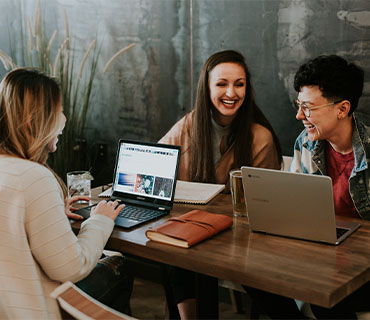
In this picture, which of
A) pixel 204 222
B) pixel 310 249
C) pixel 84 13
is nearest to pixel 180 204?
pixel 204 222

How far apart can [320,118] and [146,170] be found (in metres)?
0.71

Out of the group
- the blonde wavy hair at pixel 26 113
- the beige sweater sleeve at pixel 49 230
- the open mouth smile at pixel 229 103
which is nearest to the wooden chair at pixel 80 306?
the beige sweater sleeve at pixel 49 230

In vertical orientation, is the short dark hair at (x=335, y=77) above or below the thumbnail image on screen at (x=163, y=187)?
above

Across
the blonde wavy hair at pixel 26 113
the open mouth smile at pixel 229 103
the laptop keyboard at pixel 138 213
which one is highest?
the blonde wavy hair at pixel 26 113

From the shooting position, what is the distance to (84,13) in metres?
3.65

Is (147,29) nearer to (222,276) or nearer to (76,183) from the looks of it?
(76,183)

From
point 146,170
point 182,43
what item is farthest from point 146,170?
point 182,43

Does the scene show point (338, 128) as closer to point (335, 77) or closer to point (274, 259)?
point (335, 77)

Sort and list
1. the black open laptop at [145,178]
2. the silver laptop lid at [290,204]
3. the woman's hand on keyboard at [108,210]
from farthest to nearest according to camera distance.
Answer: the black open laptop at [145,178], the woman's hand on keyboard at [108,210], the silver laptop lid at [290,204]

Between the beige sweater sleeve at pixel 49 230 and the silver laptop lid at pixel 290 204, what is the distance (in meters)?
0.58

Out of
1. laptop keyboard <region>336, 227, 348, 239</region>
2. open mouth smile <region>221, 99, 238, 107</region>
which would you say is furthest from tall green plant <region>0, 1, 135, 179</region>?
laptop keyboard <region>336, 227, 348, 239</region>

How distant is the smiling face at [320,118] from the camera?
7.25 ft

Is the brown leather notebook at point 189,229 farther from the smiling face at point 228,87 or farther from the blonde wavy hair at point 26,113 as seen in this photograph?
the smiling face at point 228,87

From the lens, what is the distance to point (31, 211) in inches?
59.8
